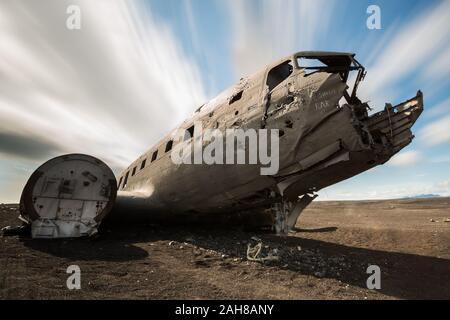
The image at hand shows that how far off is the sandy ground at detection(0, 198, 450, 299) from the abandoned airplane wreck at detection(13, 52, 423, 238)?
91 centimetres

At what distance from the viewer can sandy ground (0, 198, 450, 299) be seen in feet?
18.7

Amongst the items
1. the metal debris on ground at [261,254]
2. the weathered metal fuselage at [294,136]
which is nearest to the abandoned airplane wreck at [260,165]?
the weathered metal fuselage at [294,136]

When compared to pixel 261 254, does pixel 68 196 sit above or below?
above

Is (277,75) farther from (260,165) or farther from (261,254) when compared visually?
(261,254)

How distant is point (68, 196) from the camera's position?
9.95m

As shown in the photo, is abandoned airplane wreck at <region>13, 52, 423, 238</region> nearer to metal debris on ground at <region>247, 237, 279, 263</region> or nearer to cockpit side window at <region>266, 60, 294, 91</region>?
cockpit side window at <region>266, 60, 294, 91</region>

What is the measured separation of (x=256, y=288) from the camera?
6191 millimetres

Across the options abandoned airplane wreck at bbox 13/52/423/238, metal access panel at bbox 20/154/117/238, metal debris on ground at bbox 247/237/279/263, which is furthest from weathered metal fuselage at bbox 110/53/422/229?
metal access panel at bbox 20/154/117/238

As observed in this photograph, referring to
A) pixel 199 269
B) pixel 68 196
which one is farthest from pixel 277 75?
pixel 68 196

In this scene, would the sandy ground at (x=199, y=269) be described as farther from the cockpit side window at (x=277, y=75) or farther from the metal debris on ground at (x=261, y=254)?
the cockpit side window at (x=277, y=75)

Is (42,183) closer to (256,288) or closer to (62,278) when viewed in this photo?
(62,278)

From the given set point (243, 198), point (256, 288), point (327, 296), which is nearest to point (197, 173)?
point (243, 198)

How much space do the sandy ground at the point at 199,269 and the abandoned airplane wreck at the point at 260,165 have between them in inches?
35.8

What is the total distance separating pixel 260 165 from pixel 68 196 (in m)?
6.00
